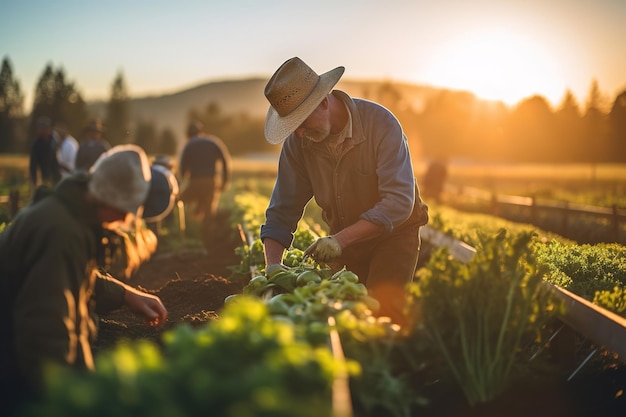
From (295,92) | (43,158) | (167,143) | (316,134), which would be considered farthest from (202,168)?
(167,143)

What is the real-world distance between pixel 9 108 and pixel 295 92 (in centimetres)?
13993

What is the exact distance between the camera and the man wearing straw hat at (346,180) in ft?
19.8

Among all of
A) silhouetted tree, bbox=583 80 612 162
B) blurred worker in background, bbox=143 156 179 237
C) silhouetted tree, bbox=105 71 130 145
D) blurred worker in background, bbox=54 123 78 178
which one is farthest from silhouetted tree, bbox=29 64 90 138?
blurred worker in background, bbox=143 156 179 237

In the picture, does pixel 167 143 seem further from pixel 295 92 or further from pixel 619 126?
pixel 295 92

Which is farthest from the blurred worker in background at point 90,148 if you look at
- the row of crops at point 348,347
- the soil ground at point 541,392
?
the row of crops at point 348,347

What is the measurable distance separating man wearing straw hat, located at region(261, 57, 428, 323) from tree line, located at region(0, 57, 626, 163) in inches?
3402

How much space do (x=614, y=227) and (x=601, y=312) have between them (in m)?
11.6

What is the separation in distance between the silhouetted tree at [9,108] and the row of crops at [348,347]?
120 meters

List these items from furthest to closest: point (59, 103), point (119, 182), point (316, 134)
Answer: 1. point (59, 103)
2. point (316, 134)
3. point (119, 182)

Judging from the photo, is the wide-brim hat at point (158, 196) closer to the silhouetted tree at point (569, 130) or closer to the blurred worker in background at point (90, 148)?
the blurred worker in background at point (90, 148)

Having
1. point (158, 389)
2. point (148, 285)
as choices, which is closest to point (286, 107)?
point (158, 389)

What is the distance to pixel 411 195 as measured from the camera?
6082 mm

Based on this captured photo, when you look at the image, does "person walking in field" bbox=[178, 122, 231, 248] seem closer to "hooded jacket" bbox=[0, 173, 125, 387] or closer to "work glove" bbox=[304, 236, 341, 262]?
"work glove" bbox=[304, 236, 341, 262]

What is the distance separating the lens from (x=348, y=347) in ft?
14.2
